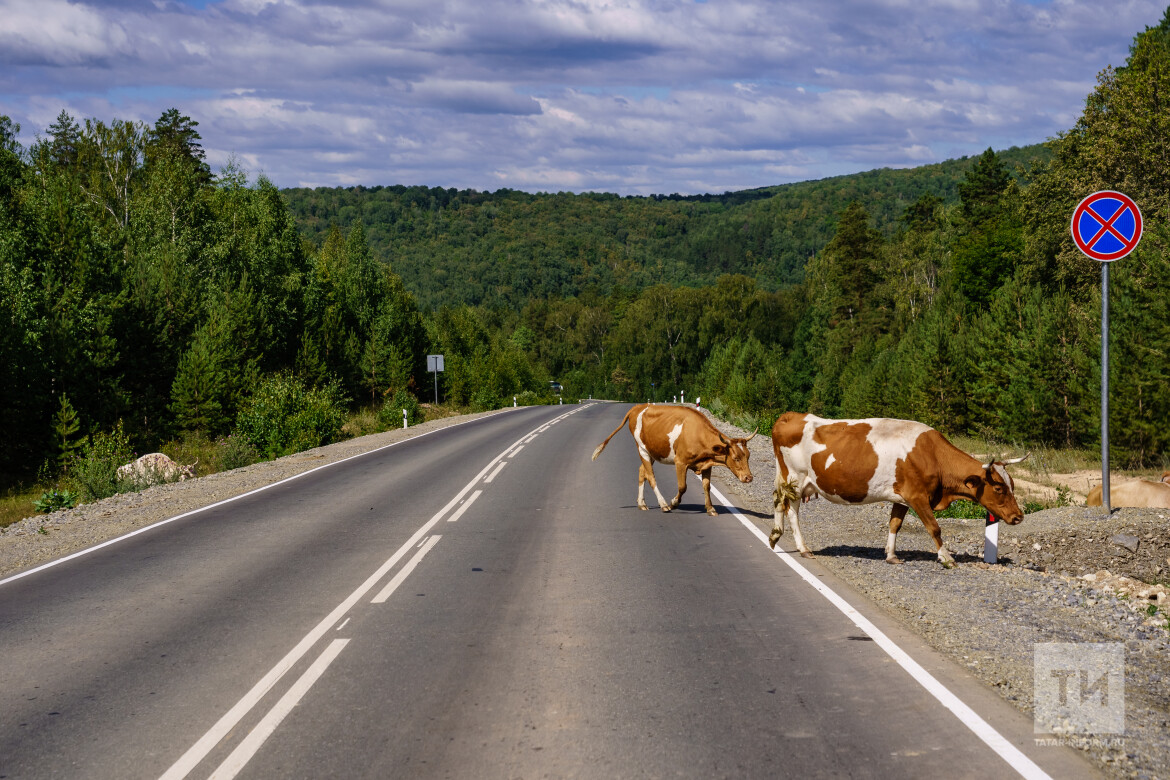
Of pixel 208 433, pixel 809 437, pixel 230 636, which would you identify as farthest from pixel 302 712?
pixel 208 433

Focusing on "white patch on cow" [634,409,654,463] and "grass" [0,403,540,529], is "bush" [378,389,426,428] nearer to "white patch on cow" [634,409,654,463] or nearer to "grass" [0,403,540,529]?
"grass" [0,403,540,529]

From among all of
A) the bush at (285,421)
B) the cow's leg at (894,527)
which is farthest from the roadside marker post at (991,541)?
the bush at (285,421)

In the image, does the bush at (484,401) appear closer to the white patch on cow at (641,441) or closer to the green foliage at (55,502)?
the green foliage at (55,502)

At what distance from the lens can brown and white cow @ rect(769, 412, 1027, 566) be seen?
31.1 feet

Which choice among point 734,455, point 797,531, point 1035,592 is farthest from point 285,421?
point 1035,592

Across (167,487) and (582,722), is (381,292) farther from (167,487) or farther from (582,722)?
(582,722)

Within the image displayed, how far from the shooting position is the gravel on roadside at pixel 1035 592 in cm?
563

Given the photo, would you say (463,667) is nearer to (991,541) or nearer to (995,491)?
(995,491)

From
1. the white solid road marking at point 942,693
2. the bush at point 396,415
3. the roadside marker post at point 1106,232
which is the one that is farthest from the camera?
the bush at point 396,415

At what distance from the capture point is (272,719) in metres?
5.48

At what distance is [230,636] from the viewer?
740cm

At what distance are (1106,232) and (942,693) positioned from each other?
8994 millimetres

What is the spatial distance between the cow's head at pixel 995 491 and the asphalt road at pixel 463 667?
6.60 feet

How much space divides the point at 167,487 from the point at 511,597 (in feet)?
45.4
